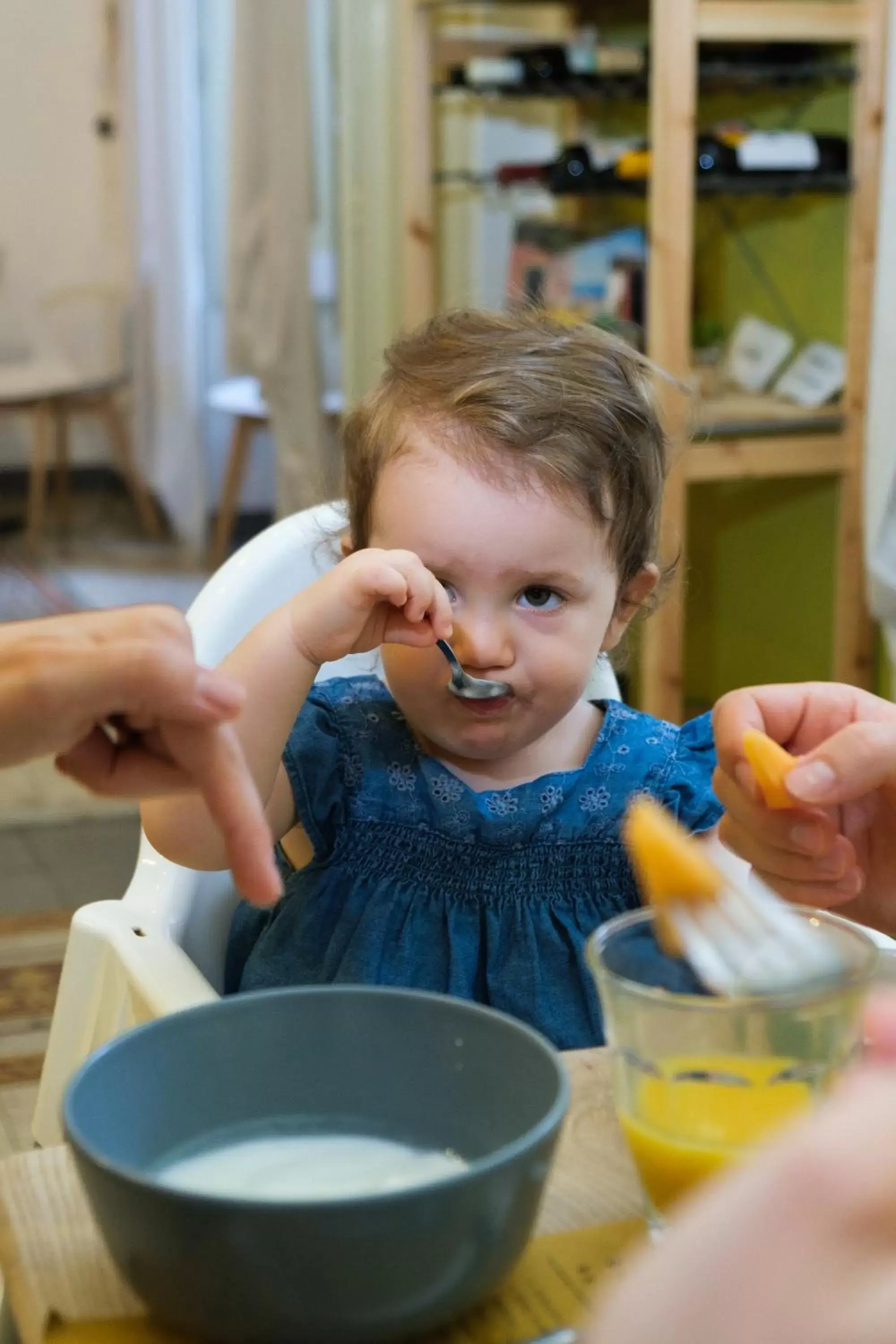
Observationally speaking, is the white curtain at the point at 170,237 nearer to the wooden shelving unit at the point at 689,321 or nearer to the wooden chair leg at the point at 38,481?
the wooden chair leg at the point at 38,481

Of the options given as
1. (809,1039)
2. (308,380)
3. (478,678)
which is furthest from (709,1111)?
(308,380)

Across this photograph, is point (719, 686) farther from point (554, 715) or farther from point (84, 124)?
point (84, 124)

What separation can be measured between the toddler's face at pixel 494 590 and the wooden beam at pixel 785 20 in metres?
1.65

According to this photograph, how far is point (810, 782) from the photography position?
0.78m

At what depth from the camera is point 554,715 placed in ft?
3.65

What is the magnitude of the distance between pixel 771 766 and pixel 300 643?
1.16 feet

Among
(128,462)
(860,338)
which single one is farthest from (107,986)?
(128,462)

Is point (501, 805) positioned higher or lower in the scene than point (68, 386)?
higher

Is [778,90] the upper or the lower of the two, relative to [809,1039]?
upper

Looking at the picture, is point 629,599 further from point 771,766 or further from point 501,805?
point 771,766

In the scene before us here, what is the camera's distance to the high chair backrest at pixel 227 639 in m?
1.06

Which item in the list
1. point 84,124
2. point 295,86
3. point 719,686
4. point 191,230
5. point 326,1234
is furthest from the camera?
point 84,124

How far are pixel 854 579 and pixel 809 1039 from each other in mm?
2274

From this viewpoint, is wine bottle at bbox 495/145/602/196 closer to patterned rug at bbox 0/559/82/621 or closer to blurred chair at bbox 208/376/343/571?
blurred chair at bbox 208/376/343/571
